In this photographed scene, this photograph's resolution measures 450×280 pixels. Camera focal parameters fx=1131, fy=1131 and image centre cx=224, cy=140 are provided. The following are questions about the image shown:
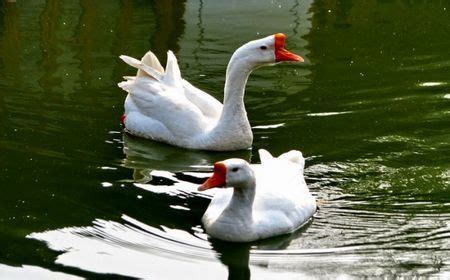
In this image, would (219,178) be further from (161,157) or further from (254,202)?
(161,157)

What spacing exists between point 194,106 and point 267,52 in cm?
97

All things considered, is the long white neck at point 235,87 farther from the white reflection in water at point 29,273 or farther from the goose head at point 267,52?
the white reflection in water at point 29,273

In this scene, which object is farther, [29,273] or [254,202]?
[254,202]

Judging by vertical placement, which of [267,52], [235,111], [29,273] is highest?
[267,52]

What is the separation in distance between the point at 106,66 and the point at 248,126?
3247 millimetres

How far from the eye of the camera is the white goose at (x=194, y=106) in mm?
10844

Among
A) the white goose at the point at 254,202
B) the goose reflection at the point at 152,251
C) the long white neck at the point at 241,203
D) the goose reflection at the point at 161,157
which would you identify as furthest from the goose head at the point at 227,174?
the goose reflection at the point at 161,157

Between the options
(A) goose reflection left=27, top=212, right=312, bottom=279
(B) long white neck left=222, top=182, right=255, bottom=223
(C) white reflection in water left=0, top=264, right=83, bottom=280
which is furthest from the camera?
(B) long white neck left=222, top=182, right=255, bottom=223

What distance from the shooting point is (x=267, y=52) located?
10781mm

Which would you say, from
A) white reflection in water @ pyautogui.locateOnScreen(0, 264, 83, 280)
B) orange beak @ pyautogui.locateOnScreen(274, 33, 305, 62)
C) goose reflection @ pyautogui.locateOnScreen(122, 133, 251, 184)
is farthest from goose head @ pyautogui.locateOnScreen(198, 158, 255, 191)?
orange beak @ pyautogui.locateOnScreen(274, 33, 305, 62)

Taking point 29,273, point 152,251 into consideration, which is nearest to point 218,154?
point 152,251

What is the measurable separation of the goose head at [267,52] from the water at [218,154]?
81 centimetres

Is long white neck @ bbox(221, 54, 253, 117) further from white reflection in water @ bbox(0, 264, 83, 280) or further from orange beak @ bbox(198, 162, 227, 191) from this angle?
white reflection in water @ bbox(0, 264, 83, 280)

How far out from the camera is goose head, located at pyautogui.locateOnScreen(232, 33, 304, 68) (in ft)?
35.2
